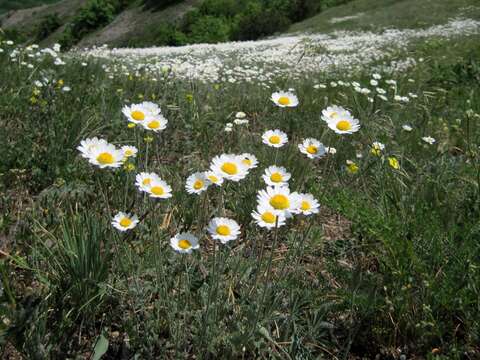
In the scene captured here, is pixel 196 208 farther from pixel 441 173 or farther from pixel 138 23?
pixel 138 23

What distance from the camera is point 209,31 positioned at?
43.8 m

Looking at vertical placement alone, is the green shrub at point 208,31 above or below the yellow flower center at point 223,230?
below

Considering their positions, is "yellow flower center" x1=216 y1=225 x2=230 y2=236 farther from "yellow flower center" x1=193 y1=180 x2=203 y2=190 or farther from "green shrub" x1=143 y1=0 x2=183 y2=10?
"green shrub" x1=143 y1=0 x2=183 y2=10

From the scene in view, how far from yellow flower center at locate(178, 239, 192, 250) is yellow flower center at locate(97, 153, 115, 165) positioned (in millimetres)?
455

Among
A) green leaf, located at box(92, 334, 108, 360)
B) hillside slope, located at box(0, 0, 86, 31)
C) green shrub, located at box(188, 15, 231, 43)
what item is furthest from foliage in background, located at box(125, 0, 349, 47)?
hillside slope, located at box(0, 0, 86, 31)

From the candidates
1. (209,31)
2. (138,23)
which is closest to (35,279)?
(209,31)

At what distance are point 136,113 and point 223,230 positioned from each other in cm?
79

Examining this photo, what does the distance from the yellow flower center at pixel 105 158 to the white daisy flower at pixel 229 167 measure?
44cm

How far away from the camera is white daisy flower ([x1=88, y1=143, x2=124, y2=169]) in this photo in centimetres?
172

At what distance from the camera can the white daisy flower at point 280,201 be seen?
1.72 m

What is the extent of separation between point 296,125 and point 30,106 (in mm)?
2714

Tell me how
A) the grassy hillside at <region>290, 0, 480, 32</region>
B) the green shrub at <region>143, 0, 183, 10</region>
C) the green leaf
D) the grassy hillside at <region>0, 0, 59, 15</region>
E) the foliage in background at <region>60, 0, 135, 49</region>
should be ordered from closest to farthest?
1. the green leaf
2. the grassy hillside at <region>290, 0, 480, 32</region>
3. the green shrub at <region>143, 0, 183, 10</region>
4. the foliage in background at <region>60, 0, 135, 49</region>
5. the grassy hillside at <region>0, 0, 59, 15</region>

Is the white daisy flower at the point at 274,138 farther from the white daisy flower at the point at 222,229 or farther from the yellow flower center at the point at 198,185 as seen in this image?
the white daisy flower at the point at 222,229

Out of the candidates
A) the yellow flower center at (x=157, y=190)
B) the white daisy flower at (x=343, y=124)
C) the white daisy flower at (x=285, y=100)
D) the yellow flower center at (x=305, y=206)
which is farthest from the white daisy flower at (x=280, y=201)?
the white daisy flower at (x=285, y=100)
